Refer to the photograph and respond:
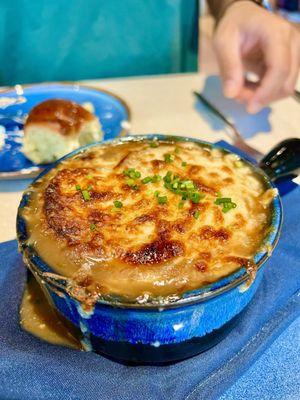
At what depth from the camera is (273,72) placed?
1448 millimetres

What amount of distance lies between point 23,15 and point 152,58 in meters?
0.64

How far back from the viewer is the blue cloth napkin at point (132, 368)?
71 cm

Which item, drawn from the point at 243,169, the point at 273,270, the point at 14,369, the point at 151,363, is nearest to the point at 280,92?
the point at 243,169

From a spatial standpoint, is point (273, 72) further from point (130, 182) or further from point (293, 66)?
point (130, 182)

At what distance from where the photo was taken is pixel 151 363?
2.49 ft

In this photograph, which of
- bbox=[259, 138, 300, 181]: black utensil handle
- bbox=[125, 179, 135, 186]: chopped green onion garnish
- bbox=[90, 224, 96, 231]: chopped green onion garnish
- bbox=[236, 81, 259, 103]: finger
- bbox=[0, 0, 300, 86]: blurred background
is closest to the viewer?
bbox=[90, 224, 96, 231]: chopped green onion garnish

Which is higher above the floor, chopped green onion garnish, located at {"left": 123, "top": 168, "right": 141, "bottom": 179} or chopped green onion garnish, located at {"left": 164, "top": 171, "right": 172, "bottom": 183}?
chopped green onion garnish, located at {"left": 164, "top": 171, "right": 172, "bottom": 183}

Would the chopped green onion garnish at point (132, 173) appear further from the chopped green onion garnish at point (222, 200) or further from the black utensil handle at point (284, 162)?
the black utensil handle at point (284, 162)

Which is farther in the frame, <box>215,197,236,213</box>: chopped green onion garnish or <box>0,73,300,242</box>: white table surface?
<box>0,73,300,242</box>: white table surface

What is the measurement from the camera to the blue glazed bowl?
641 millimetres

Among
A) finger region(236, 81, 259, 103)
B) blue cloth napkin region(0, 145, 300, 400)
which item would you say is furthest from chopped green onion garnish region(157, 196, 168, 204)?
finger region(236, 81, 259, 103)

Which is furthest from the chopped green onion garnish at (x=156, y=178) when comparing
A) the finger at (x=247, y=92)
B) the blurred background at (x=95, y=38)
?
the blurred background at (x=95, y=38)

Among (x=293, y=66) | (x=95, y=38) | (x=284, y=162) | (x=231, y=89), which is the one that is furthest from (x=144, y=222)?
(x=95, y=38)

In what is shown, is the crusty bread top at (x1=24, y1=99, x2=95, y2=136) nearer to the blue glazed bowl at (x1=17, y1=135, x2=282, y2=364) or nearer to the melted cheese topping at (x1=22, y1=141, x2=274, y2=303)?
the melted cheese topping at (x1=22, y1=141, x2=274, y2=303)
